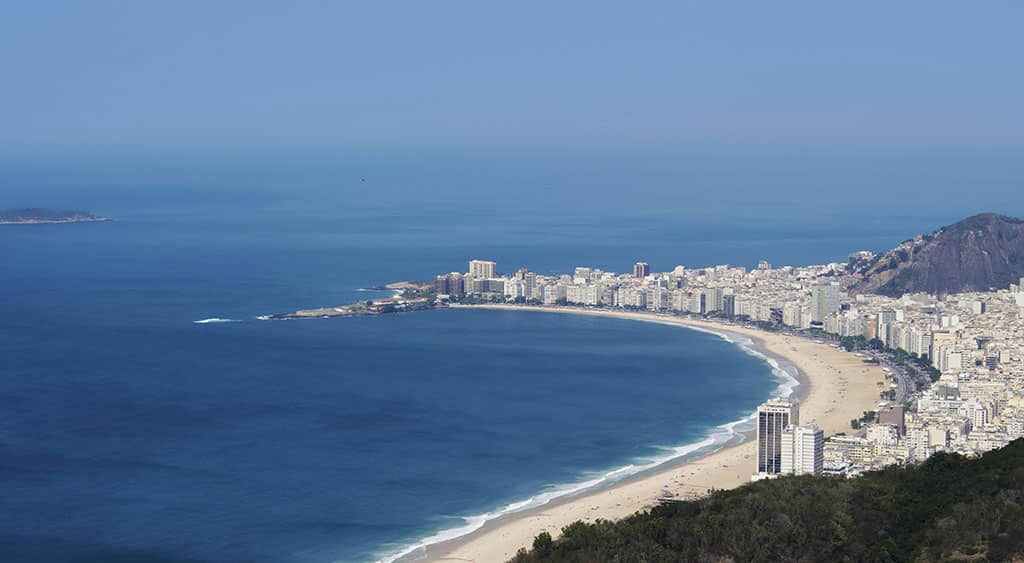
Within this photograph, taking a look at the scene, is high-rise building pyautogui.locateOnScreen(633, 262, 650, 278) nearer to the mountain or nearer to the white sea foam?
the mountain

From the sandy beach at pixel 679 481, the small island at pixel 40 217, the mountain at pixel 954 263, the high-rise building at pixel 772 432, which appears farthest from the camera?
the small island at pixel 40 217

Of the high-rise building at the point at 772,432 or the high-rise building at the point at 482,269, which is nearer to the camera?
the high-rise building at the point at 772,432

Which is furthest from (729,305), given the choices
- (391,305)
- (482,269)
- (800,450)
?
(800,450)

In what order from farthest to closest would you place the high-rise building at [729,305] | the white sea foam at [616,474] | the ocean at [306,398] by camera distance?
the high-rise building at [729,305]
the ocean at [306,398]
the white sea foam at [616,474]

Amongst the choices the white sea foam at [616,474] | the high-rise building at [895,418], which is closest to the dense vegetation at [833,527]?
the white sea foam at [616,474]

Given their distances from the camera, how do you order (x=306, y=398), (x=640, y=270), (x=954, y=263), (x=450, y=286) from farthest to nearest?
1. (x=640, y=270)
2. (x=450, y=286)
3. (x=954, y=263)
4. (x=306, y=398)

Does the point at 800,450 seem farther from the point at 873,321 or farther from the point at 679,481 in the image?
the point at 873,321

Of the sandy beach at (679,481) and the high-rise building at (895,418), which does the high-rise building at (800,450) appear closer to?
the sandy beach at (679,481)
